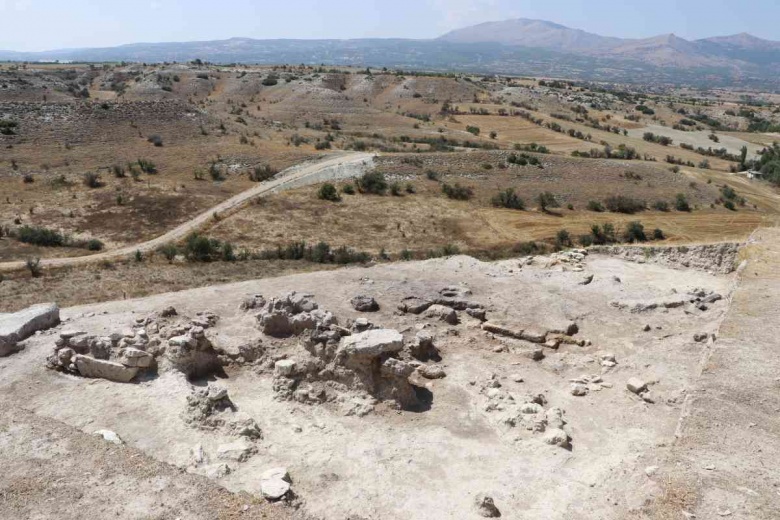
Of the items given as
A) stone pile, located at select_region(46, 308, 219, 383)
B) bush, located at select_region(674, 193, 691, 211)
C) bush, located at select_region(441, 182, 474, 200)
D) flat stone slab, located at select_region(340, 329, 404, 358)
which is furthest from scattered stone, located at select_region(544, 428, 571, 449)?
bush, located at select_region(674, 193, 691, 211)

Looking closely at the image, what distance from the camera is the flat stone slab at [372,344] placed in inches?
498

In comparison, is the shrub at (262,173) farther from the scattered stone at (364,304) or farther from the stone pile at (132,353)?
the stone pile at (132,353)

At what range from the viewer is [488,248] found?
33.9 m

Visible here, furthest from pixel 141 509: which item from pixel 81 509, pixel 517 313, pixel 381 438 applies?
pixel 517 313

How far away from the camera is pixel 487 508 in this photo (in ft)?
30.2

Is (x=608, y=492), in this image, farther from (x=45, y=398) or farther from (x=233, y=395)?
(x=45, y=398)

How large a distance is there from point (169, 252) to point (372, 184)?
60.7 ft

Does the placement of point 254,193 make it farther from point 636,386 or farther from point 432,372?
point 636,386

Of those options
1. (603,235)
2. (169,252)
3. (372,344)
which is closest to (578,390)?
(372,344)

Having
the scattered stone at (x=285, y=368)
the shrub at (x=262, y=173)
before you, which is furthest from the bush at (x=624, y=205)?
the scattered stone at (x=285, y=368)

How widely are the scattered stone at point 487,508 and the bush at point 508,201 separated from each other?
115 feet

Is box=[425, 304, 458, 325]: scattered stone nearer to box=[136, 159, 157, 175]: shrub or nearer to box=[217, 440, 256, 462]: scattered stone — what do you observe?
box=[217, 440, 256, 462]: scattered stone

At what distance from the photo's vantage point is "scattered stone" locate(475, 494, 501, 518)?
9164mm

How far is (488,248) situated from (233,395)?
77.0ft
